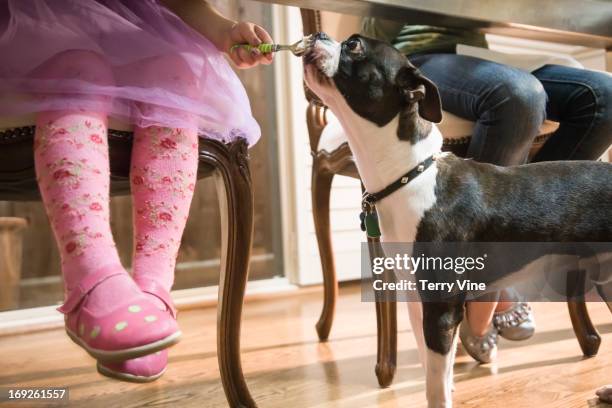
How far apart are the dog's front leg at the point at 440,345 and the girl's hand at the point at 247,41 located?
421 mm

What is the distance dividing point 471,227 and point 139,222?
464 millimetres

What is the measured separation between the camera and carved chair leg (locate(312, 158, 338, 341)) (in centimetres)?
153

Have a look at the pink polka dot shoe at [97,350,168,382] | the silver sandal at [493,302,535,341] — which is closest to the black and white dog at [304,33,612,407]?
the pink polka dot shoe at [97,350,168,382]

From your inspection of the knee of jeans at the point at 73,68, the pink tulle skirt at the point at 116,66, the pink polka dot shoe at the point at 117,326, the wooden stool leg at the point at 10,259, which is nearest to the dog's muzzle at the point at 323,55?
the pink tulle skirt at the point at 116,66

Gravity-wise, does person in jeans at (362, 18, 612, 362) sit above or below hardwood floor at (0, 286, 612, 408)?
above

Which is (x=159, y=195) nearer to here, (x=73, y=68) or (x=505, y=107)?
(x=73, y=68)

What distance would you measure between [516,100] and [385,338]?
520 mm

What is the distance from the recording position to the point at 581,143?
118 centimetres

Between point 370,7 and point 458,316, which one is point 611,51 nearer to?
point 370,7

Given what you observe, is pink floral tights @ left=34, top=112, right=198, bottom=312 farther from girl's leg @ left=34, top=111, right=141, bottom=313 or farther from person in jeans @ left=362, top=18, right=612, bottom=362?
person in jeans @ left=362, top=18, right=612, bottom=362

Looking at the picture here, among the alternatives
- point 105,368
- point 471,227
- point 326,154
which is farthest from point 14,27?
point 326,154

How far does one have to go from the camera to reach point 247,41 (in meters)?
0.83

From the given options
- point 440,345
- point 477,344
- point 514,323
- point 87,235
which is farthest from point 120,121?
point 514,323

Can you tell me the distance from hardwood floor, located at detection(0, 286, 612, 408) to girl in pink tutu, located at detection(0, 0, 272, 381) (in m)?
0.40
